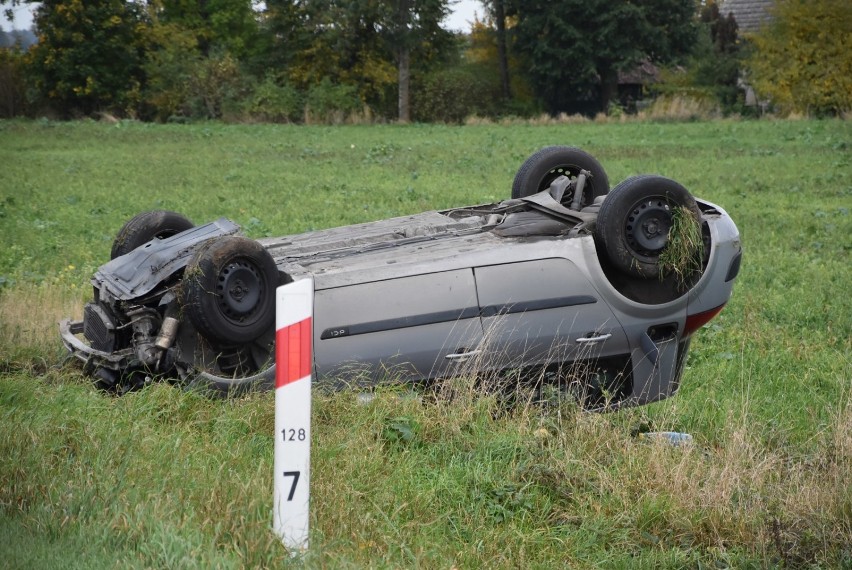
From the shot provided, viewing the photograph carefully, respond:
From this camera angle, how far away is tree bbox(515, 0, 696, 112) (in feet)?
179

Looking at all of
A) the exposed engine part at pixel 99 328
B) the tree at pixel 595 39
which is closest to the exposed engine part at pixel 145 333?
the exposed engine part at pixel 99 328

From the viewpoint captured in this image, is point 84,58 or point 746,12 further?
point 746,12

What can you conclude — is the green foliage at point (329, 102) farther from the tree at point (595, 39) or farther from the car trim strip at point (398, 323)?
the car trim strip at point (398, 323)

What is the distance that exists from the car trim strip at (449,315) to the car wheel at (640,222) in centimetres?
41

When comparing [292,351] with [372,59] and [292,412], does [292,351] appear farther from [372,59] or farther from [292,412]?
[372,59]

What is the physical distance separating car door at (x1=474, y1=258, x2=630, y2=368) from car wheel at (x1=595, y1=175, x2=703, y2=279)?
1.14 feet

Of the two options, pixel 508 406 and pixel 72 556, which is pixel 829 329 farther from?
pixel 72 556

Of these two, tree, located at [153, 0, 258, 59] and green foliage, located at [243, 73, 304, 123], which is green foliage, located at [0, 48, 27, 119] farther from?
green foliage, located at [243, 73, 304, 123]

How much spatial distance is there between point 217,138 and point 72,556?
3228 cm

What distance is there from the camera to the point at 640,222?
22.7 feet

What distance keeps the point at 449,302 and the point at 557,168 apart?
252 cm

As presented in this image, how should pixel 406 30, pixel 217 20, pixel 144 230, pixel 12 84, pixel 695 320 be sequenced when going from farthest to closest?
pixel 217 20
pixel 406 30
pixel 12 84
pixel 144 230
pixel 695 320

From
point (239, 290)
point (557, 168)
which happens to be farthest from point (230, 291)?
point (557, 168)

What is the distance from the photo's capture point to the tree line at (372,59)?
4875 centimetres
